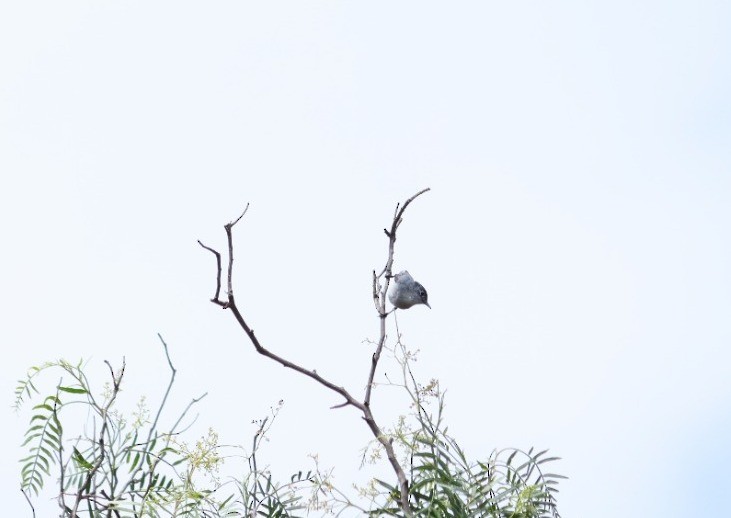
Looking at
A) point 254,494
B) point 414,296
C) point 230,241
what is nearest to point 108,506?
point 254,494

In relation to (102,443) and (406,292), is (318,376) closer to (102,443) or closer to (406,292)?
(102,443)

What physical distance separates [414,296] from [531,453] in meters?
1.26

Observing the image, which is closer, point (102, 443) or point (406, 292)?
point (102, 443)

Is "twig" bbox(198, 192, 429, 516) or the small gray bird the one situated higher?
the small gray bird

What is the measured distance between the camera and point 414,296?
2857 millimetres

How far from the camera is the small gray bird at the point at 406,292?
2750 millimetres

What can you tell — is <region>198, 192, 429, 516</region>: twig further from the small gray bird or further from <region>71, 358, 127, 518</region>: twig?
the small gray bird

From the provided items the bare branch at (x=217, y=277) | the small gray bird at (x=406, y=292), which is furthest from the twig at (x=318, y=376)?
the small gray bird at (x=406, y=292)

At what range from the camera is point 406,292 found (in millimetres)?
2814

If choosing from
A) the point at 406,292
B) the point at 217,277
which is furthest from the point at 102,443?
the point at 406,292

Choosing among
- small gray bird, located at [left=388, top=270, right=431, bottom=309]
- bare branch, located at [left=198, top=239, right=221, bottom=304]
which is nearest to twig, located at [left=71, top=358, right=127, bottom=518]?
bare branch, located at [left=198, top=239, right=221, bottom=304]

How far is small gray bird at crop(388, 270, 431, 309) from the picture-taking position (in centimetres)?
275

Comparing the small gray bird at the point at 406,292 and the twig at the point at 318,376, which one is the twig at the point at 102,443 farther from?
the small gray bird at the point at 406,292

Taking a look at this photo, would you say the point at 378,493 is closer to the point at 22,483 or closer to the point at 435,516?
the point at 435,516
